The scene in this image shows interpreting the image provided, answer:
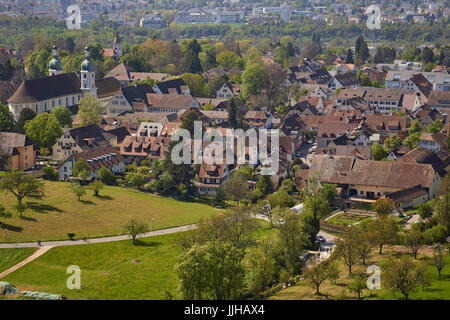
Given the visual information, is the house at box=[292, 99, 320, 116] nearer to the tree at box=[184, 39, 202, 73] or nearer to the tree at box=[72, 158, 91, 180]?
the tree at box=[184, 39, 202, 73]

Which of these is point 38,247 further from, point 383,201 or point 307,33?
point 307,33

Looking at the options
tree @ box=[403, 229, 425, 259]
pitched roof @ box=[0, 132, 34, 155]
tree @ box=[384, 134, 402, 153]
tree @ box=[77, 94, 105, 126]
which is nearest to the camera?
tree @ box=[403, 229, 425, 259]

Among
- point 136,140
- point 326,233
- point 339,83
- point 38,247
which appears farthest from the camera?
point 339,83

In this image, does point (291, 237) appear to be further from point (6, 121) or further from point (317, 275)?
point (6, 121)

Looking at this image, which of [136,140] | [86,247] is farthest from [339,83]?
[86,247]

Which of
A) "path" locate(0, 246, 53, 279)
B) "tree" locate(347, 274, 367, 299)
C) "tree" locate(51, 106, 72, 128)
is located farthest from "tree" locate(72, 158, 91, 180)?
"tree" locate(347, 274, 367, 299)

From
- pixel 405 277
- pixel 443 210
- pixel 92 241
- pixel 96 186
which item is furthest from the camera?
pixel 96 186

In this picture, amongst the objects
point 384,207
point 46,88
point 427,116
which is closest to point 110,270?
point 384,207
